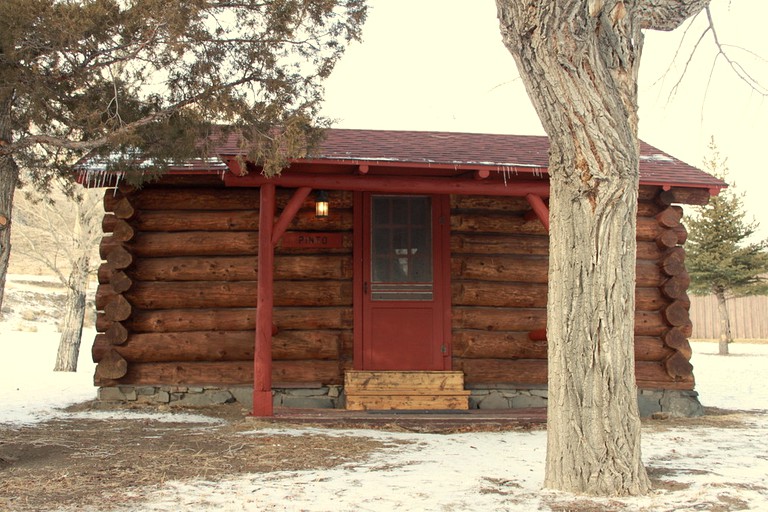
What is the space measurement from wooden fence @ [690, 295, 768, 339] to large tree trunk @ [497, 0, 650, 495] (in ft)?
80.7

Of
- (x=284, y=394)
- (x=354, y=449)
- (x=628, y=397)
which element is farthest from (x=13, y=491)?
(x=284, y=394)

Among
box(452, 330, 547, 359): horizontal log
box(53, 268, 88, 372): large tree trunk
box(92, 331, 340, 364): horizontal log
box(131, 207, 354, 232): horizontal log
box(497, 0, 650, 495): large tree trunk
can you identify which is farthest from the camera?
box(53, 268, 88, 372): large tree trunk

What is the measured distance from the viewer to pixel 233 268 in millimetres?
9695

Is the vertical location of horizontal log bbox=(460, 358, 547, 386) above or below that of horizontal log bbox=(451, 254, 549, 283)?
below

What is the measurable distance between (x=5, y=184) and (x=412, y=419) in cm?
468

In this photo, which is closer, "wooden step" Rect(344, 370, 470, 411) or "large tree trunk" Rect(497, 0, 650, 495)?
"large tree trunk" Rect(497, 0, 650, 495)

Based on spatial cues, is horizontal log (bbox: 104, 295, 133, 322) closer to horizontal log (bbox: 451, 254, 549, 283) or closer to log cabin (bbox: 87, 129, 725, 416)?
log cabin (bbox: 87, 129, 725, 416)

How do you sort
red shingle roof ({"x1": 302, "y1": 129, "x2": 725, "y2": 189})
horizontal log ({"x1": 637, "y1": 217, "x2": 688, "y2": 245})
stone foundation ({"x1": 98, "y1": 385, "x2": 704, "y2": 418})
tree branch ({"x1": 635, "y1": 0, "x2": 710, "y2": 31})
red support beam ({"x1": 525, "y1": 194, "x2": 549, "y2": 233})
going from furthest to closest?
horizontal log ({"x1": 637, "y1": 217, "x2": 688, "y2": 245}) < stone foundation ({"x1": 98, "y1": 385, "x2": 704, "y2": 418}) < red support beam ({"x1": 525, "y1": 194, "x2": 549, "y2": 233}) < red shingle roof ({"x1": 302, "y1": 129, "x2": 725, "y2": 189}) < tree branch ({"x1": 635, "y1": 0, "x2": 710, "y2": 31})

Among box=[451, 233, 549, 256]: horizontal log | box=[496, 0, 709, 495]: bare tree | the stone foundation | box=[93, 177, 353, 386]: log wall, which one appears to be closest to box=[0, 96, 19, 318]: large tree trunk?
box=[93, 177, 353, 386]: log wall

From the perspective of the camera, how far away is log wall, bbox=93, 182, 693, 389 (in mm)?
9531

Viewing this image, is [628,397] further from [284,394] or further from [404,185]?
[284,394]

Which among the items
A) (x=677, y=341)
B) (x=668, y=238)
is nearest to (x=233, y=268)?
(x=668, y=238)

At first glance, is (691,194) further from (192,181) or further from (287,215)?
(192,181)

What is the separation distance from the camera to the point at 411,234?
9922 millimetres
